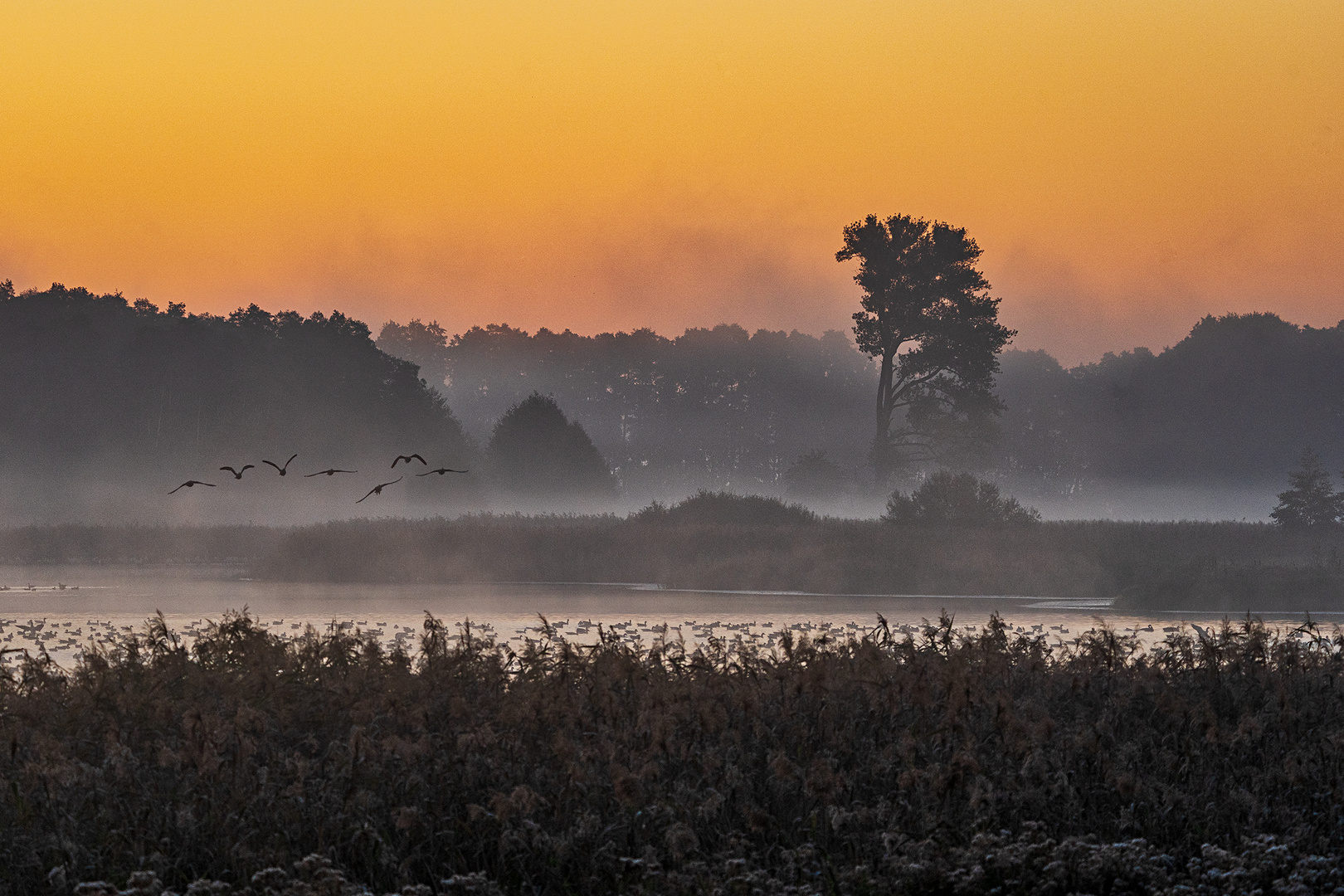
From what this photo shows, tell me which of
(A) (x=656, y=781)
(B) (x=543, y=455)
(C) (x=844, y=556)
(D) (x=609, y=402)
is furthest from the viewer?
(D) (x=609, y=402)

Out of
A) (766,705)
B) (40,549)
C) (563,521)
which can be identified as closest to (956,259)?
(563,521)

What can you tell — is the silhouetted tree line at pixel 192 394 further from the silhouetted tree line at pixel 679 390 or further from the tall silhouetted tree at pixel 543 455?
the silhouetted tree line at pixel 679 390

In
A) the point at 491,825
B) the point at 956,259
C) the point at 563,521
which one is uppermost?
the point at 956,259

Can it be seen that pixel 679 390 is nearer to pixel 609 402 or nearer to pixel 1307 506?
pixel 609 402

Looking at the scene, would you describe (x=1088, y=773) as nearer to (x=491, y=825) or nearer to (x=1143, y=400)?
(x=491, y=825)

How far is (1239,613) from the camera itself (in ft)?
92.4

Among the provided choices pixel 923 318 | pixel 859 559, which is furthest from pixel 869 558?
pixel 923 318

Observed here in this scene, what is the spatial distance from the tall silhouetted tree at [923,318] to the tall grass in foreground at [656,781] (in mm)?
45810

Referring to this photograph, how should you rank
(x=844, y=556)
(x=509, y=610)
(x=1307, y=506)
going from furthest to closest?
(x=1307, y=506), (x=844, y=556), (x=509, y=610)

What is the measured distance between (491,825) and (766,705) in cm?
331

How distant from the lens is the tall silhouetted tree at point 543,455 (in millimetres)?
70250

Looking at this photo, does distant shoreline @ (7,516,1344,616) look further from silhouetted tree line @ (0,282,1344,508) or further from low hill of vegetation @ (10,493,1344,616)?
silhouetted tree line @ (0,282,1344,508)

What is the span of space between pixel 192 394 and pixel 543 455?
26939 millimetres

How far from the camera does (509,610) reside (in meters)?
28.0
